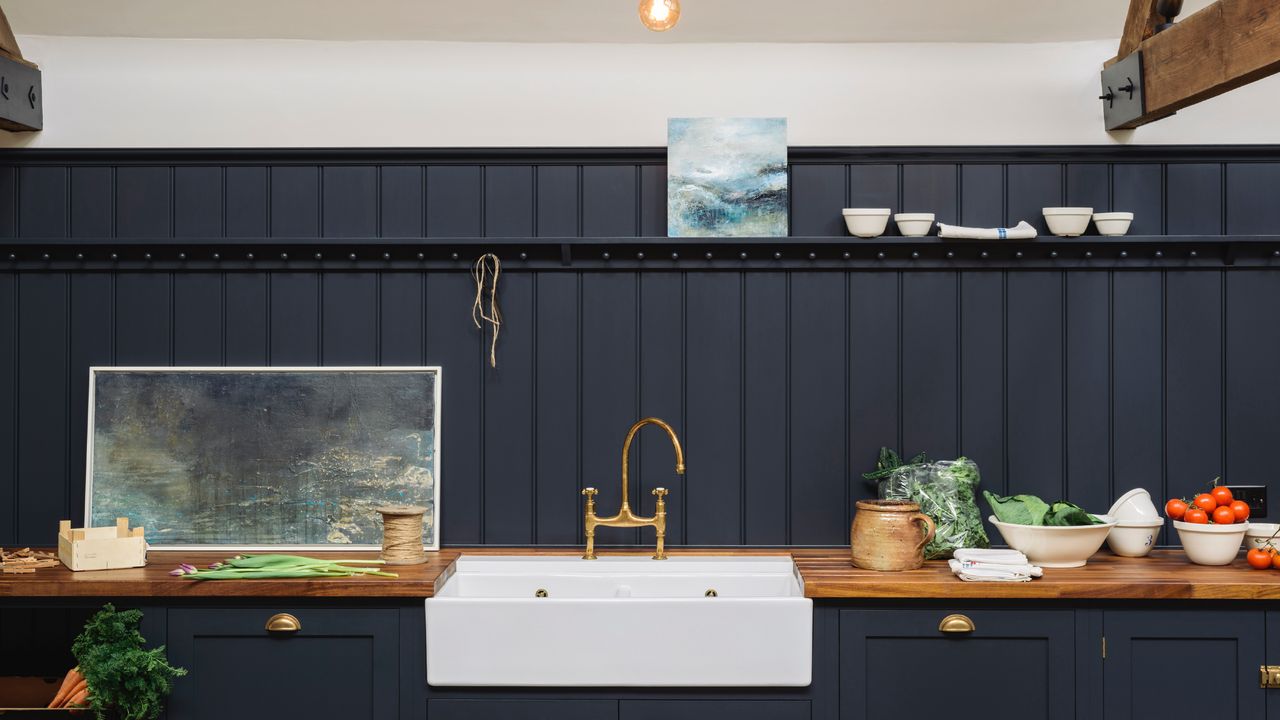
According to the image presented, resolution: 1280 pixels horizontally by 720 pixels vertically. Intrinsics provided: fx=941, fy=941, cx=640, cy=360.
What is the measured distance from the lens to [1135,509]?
2828 millimetres

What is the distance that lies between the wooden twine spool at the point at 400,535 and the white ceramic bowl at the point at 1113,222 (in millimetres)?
2252

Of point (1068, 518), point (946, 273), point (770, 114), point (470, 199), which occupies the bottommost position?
point (1068, 518)

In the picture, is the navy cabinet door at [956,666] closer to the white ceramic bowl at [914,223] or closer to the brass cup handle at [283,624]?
the white ceramic bowl at [914,223]

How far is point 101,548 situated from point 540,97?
187 cm

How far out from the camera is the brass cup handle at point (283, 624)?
2.49 m

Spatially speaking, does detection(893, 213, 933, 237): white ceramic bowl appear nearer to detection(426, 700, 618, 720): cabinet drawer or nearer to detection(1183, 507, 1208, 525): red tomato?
detection(1183, 507, 1208, 525): red tomato

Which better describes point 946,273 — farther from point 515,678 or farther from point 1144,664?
point 515,678

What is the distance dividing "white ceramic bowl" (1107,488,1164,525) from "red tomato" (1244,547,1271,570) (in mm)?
237

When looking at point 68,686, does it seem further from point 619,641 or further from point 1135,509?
point 1135,509

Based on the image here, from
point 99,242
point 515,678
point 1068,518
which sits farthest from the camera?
point 99,242

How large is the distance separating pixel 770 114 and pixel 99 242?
2.16 m

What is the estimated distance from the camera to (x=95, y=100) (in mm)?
3047

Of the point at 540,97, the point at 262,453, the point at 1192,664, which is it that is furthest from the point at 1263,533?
the point at 262,453

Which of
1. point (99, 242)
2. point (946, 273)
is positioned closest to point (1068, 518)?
point (946, 273)
